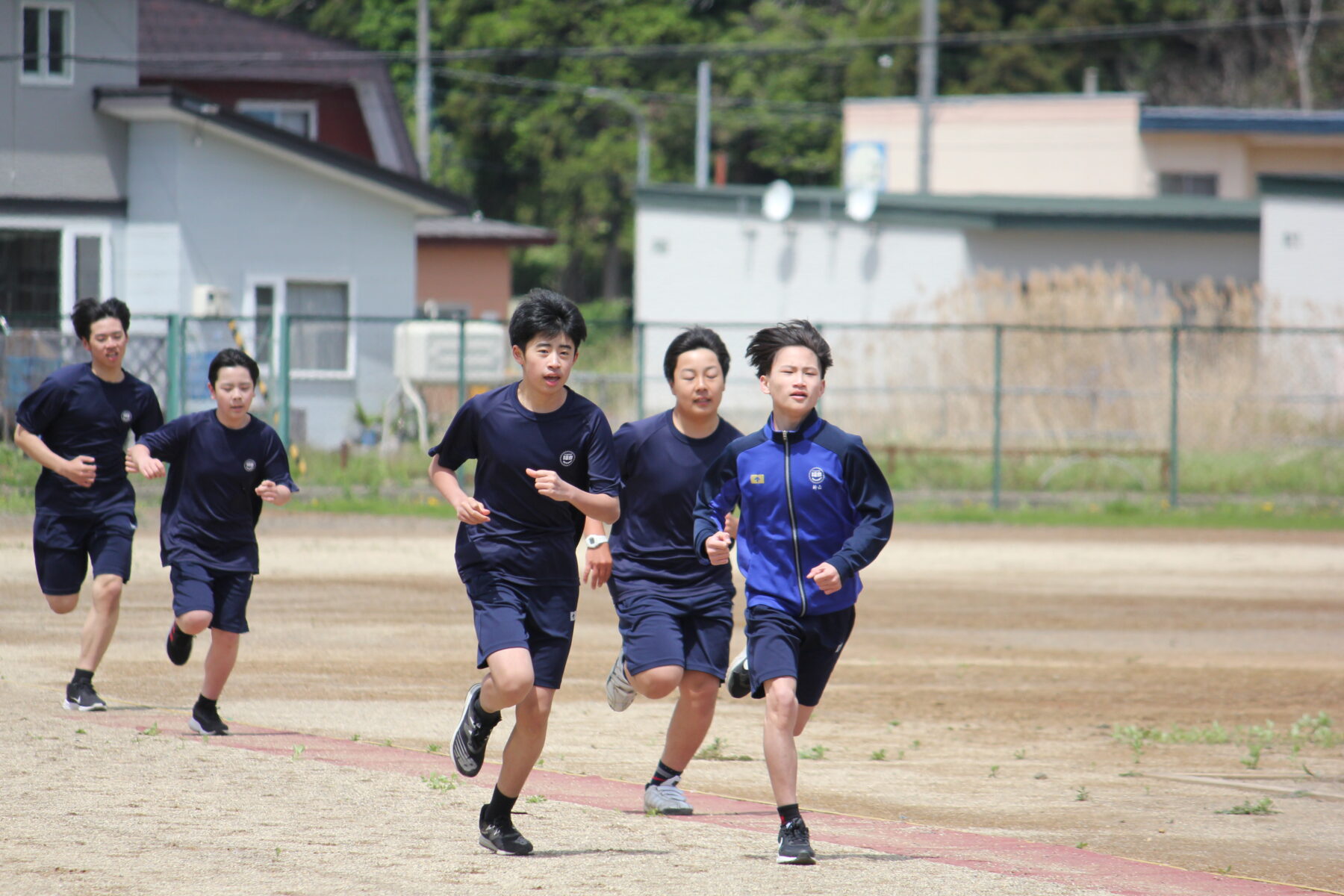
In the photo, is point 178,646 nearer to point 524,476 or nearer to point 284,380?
point 524,476

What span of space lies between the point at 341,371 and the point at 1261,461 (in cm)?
1297

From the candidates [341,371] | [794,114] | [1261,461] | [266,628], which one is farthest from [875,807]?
[794,114]

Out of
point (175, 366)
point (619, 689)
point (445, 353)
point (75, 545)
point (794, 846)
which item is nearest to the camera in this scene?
point (794, 846)

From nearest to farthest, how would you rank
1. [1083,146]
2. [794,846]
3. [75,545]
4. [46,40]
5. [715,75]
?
[794,846]
[75,545]
[46,40]
[1083,146]
[715,75]

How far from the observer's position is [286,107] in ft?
102

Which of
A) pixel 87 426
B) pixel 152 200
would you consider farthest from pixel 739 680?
pixel 152 200

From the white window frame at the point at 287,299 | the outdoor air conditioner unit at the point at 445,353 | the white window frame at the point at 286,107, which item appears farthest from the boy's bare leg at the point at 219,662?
the white window frame at the point at 286,107

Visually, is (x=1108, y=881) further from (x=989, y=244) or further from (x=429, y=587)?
(x=989, y=244)

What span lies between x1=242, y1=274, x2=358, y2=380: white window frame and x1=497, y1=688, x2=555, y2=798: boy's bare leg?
1886 centimetres

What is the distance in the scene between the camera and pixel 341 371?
25438 millimetres

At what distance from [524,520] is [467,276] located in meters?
33.0

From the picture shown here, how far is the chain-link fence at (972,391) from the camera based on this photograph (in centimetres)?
2228

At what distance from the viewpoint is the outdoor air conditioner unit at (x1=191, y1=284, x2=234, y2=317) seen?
2523cm

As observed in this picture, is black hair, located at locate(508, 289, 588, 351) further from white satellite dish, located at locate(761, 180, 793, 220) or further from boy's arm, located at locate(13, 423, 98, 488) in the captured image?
white satellite dish, located at locate(761, 180, 793, 220)
